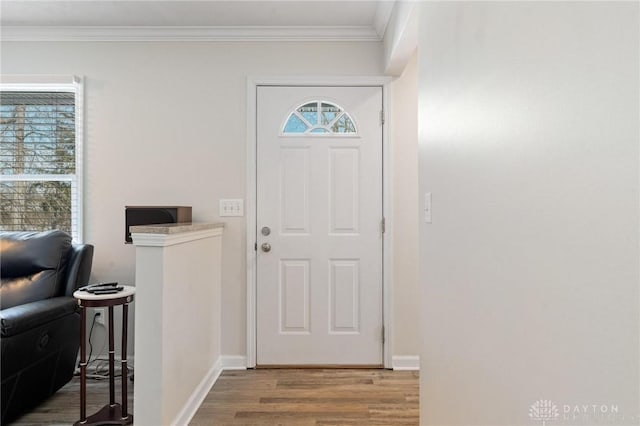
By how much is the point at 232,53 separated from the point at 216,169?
0.88 meters

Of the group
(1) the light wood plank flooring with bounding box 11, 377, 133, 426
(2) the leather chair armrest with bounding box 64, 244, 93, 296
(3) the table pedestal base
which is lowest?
(1) the light wood plank flooring with bounding box 11, 377, 133, 426

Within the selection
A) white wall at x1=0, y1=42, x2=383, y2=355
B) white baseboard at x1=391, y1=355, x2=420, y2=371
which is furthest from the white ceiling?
white baseboard at x1=391, y1=355, x2=420, y2=371

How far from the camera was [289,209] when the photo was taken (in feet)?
9.06

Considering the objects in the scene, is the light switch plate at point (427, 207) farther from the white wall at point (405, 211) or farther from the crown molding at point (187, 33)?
the crown molding at point (187, 33)

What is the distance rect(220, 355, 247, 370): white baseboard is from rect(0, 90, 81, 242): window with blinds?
4.98 ft

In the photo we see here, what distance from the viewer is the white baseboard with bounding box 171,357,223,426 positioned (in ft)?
6.41

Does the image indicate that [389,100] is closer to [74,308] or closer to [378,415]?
[378,415]

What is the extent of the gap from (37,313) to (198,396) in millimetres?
987

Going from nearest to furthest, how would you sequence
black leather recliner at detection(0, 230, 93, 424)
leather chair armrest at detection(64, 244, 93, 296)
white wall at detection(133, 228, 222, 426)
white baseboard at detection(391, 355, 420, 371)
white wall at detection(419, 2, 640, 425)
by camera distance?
white wall at detection(419, 2, 640, 425) < white wall at detection(133, 228, 222, 426) < black leather recliner at detection(0, 230, 93, 424) < leather chair armrest at detection(64, 244, 93, 296) < white baseboard at detection(391, 355, 420, 371)

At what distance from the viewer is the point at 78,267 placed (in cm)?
243

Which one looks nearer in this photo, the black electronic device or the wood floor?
the wood floor

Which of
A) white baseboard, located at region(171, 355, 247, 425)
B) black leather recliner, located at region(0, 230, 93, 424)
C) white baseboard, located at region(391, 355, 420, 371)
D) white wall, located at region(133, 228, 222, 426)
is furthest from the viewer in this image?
white baseboard, located at region(391, 355, 420, 371)

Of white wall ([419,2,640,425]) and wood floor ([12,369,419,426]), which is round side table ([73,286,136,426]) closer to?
wood floor ([12,369,419,426])

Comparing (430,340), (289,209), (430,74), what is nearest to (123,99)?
(289,209)
